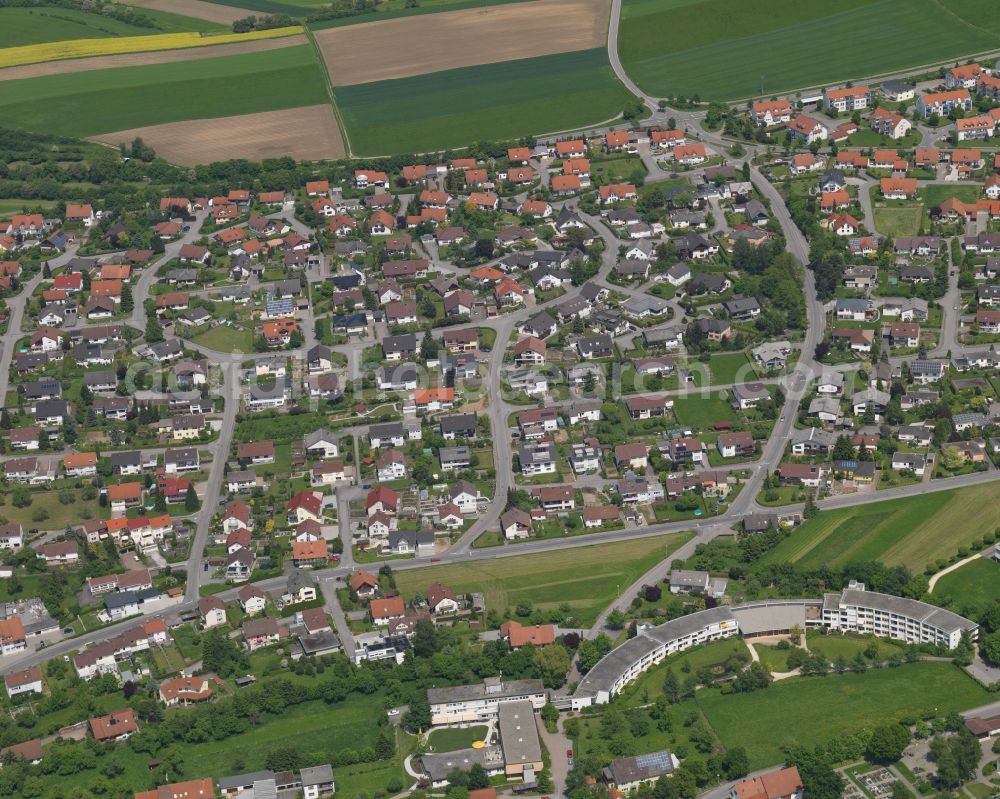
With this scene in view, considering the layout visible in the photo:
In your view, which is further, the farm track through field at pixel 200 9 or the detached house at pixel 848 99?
the farm track through field at pixel 200 9

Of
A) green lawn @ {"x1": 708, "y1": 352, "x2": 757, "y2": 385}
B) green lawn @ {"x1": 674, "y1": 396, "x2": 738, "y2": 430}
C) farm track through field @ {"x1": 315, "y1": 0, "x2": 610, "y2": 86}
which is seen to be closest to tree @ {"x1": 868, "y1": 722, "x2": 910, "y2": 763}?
green lawn @ {"x1": 674, "y1": 396, "x2": 738, "y2": 430}

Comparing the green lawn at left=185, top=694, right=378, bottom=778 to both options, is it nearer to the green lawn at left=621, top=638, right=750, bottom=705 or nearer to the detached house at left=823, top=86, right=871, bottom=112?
the green lawn at left=621, top=638, right=750, bottom=705

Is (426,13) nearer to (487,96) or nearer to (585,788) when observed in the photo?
(487,96)

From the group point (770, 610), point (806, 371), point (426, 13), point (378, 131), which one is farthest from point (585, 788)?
point (426, 13)

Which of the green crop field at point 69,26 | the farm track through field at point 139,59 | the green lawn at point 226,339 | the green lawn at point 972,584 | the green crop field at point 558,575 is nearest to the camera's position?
the green lawn at point 972,584

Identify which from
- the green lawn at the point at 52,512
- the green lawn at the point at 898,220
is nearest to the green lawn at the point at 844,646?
the green lawn at the point at 52,512

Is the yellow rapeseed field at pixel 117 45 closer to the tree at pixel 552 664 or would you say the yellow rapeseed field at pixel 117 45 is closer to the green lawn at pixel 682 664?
the tree at pixel 552 664

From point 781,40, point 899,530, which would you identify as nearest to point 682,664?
point 899,530

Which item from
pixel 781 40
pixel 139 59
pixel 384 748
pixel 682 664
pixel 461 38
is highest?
pixel 139 59

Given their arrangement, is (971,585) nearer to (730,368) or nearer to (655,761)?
(655,761)
